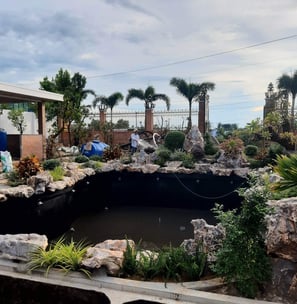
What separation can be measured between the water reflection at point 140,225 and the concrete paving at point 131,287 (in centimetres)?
270

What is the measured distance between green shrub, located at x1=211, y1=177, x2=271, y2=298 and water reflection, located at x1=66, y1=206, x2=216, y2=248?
2950 millimetres

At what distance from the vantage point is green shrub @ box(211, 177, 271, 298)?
9.25 feet

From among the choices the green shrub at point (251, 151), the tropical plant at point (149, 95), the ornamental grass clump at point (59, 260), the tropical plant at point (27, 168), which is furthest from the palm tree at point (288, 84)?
the ornamental grass clump at point (59, 260)

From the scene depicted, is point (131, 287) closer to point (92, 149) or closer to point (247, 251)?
point (247, 251)

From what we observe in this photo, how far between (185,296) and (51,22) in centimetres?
823

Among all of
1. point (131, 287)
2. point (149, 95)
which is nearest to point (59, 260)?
point (131, 287)

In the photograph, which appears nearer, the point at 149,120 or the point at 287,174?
the point at 287,174

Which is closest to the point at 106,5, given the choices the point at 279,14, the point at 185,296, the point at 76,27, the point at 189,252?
the point at 76,27

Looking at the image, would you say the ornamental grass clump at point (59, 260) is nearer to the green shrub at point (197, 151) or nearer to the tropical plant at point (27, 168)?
the tropical plant at point (27, 168)

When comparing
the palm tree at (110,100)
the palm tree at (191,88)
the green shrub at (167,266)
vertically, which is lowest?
the green shrub at (167,266)

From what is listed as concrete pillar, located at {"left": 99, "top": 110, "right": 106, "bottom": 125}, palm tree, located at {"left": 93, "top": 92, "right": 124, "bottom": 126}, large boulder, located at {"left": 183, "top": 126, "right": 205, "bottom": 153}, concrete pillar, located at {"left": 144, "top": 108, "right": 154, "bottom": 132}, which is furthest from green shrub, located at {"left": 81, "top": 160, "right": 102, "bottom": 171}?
palm tree, located at {"left": 93, "top": 92, "right": 124, "bottom": 126}

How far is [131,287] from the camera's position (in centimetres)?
293

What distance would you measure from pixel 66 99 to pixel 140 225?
30.9 feet

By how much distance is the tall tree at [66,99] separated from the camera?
14969 mm
